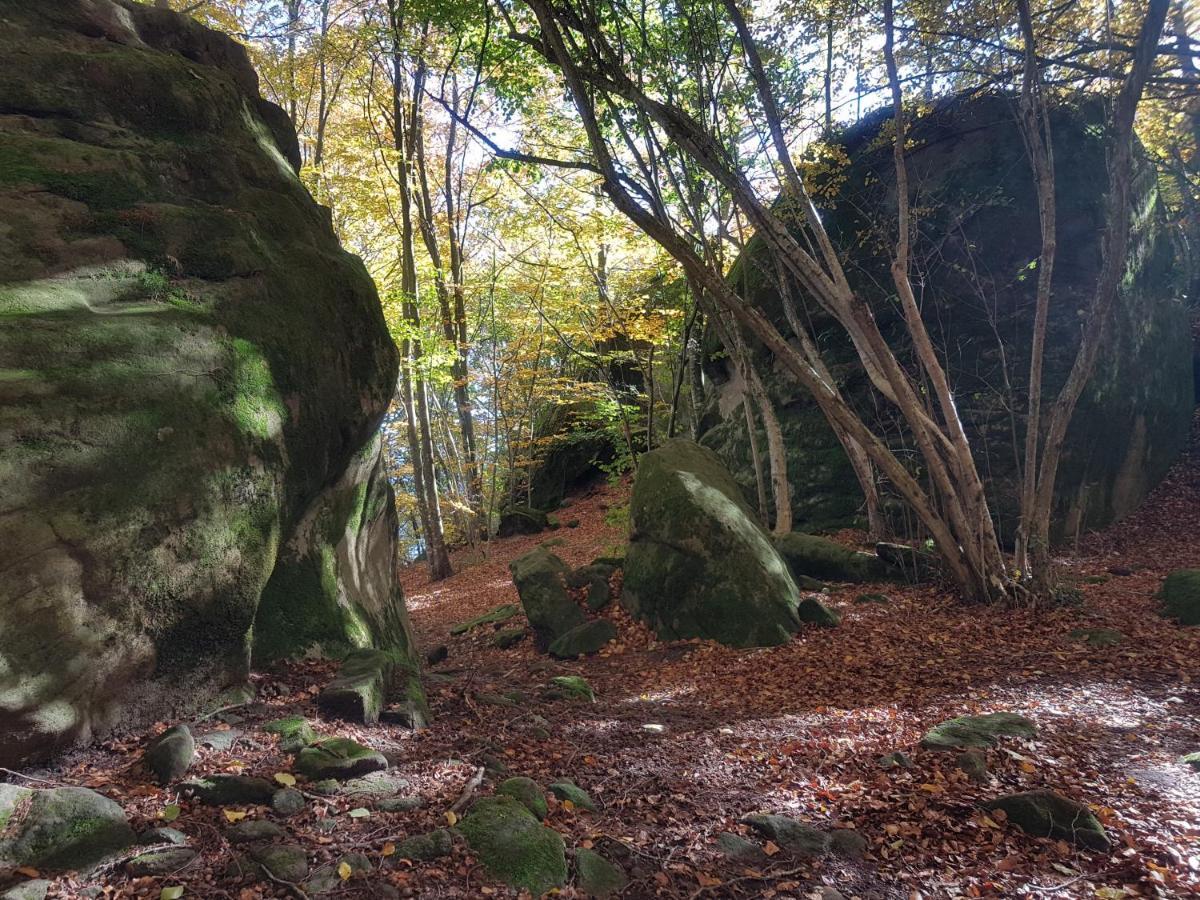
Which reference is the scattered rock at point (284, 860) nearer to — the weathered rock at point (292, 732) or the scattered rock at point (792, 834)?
the weathered rock at point (292, 732)

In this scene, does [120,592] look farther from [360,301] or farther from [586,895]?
[360,301]

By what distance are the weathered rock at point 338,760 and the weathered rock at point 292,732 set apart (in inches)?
3.7

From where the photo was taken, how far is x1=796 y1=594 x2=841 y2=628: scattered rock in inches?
307

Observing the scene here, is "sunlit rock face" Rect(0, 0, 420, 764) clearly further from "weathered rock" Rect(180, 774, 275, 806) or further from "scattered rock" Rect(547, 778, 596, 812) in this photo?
"scattered rock" Rect(547, 778, 596, 812)

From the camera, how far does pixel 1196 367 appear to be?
13.4m

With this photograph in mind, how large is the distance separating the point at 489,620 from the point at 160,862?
24.9ft

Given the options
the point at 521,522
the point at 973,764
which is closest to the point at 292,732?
the point at 973,764

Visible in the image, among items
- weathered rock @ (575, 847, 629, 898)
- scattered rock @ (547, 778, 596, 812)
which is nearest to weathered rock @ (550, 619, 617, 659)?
scattered rock @ (547, 778, 596, 812)

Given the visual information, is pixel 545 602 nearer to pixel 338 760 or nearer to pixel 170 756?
pixel 338 760

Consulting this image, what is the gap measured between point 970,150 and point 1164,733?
11.1m

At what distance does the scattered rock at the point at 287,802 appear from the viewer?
9.67ft

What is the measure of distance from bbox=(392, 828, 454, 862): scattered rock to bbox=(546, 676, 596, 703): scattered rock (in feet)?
9.80

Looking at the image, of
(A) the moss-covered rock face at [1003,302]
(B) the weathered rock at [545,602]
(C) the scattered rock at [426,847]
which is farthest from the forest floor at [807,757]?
(A) the moss-covered rock face at [1003,302]

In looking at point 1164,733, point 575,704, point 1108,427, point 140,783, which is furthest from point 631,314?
point 140,783
